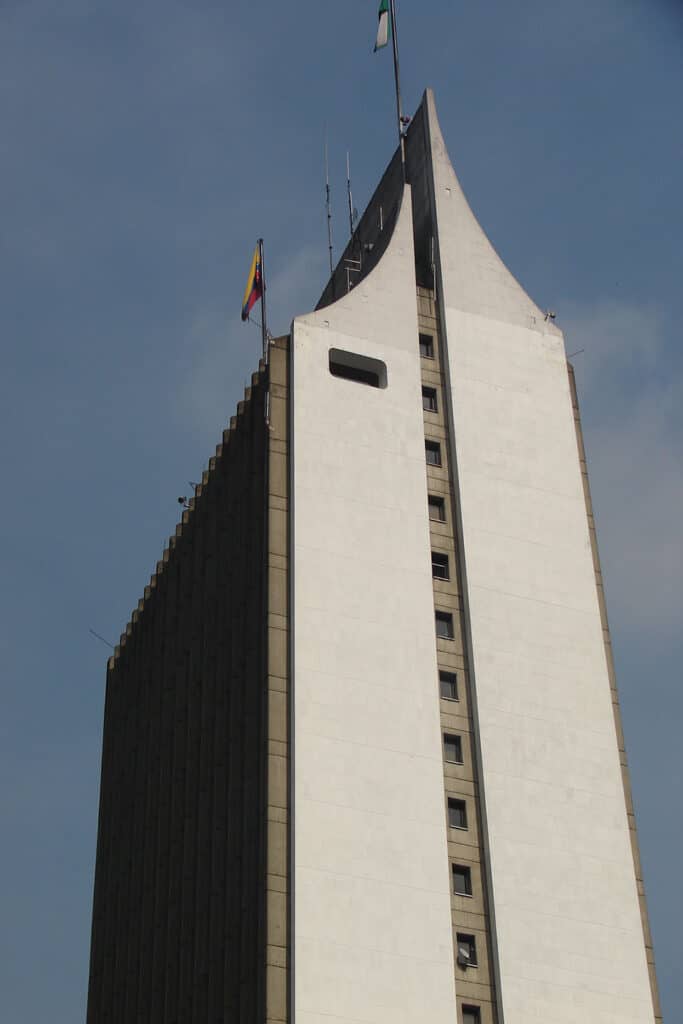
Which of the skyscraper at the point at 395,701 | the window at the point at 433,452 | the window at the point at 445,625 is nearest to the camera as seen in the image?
the skyscraper at the point at 395,701

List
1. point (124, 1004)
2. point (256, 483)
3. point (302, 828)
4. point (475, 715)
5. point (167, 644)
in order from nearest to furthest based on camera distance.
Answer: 1. point (302, 828)
2. point (475, 715)
3. point (256, 483)
4. point (124, 1004)
5. point (167, 644)

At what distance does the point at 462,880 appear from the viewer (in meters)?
65.8

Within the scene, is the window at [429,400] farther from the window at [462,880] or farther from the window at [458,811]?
the window at [462,880]

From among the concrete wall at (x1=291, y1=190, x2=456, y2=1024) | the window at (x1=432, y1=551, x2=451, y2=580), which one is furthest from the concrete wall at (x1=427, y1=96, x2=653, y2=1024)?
the concrete wall at (x1=291, y1=190, x2=456, y2=1024)

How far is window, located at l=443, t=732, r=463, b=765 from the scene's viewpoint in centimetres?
6825

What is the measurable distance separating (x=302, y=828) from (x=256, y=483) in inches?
676

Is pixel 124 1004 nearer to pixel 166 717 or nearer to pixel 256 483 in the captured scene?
pixel 166 717

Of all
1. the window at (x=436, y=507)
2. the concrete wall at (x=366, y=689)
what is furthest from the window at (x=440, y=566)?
the window at (x=436, y=507)

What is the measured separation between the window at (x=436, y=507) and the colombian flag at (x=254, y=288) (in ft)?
52.5

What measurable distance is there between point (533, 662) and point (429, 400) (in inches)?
531

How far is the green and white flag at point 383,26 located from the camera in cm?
9106

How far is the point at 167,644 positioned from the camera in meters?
85.7

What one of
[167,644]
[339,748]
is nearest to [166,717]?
[167,644]

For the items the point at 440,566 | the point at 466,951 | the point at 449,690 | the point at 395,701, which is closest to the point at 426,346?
the point at 440,566
